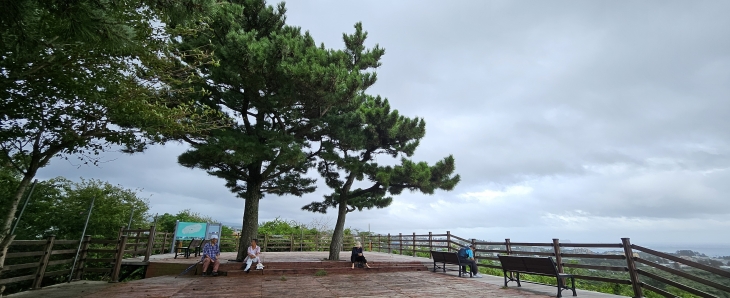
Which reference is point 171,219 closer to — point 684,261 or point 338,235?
point 338,235

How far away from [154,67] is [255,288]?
4.82m

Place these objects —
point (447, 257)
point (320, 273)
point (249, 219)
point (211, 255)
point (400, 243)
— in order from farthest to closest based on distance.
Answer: point (400, 243), point (249, 219), point (447, 257), point (320, 273), point (211, 255)

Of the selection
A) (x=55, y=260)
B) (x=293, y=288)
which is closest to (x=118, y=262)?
(x=55, y=260)

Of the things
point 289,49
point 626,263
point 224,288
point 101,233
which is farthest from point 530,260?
point 101,233

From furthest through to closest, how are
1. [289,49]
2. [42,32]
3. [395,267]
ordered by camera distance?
[395,267], [289,49], [42,32]

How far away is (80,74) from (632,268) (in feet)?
31.2

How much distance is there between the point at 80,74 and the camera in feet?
14.6

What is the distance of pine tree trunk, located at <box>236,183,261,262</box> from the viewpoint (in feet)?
35.1

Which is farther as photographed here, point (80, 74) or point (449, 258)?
point (449, 258)

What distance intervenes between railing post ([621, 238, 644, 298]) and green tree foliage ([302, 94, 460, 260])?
18.2ft

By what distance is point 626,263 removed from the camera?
20.2ft

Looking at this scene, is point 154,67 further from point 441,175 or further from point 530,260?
point 441,175

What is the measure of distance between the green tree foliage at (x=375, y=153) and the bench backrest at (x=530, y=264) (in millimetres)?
4037

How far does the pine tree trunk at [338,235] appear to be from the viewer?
12.0 meters
